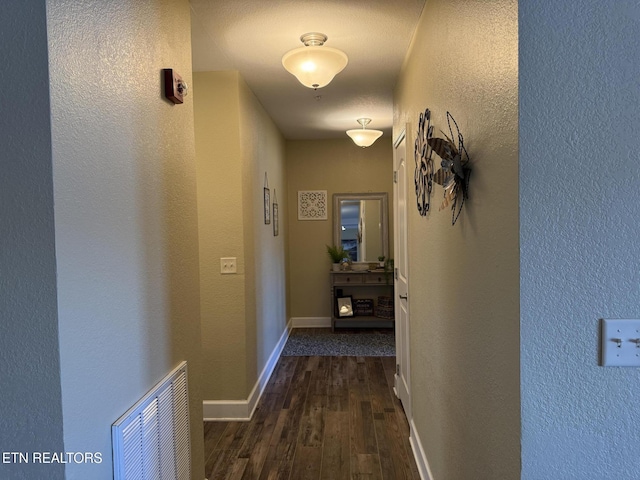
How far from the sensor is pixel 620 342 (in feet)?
3.34

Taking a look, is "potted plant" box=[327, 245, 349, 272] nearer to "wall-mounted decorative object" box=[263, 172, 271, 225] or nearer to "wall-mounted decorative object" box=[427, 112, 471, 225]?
"wall-mounted decorative object" box=[263, 172, 271, 225]

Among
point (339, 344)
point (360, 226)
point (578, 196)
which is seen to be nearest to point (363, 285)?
point (360, 226)

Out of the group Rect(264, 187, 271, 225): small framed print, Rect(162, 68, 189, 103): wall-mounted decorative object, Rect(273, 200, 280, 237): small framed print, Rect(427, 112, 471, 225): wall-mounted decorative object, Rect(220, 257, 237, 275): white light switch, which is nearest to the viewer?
Rect(427, 112, 471, 225): wall-mounted decorative object

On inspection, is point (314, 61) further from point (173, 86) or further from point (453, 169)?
point (453, 169)

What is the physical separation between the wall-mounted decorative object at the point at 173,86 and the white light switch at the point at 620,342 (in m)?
1.66

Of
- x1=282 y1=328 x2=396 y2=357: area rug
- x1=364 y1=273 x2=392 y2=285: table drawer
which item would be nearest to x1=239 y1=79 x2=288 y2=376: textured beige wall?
x1=282 y1=328 x2=396 y2=357: area rug

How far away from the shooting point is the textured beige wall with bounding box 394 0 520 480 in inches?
42.8

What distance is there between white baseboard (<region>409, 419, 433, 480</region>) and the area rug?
5.97ft

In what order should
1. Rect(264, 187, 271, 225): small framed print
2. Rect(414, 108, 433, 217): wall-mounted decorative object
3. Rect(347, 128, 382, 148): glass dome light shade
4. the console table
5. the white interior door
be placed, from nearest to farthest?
Rect(414, 108, 433, 217): wall-mounted decorative object < the white interior door < Rect(264, 187, 271, 225): small framed print < Rect(347, 128, 382, 148): glass dome light shade < the console table

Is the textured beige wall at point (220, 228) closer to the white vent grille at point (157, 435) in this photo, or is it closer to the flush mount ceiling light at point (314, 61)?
the flush mount ceiling light at point (314, 61)

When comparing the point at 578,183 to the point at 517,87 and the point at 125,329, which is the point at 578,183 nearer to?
the point at 517,87

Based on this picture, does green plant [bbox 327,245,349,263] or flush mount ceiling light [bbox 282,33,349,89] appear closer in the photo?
flush mount ceiling light [bbox 282,33,349,89]

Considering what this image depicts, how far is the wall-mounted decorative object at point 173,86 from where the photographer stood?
5.65 ft

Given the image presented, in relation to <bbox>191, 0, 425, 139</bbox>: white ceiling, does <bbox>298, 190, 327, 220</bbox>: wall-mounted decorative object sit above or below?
below
